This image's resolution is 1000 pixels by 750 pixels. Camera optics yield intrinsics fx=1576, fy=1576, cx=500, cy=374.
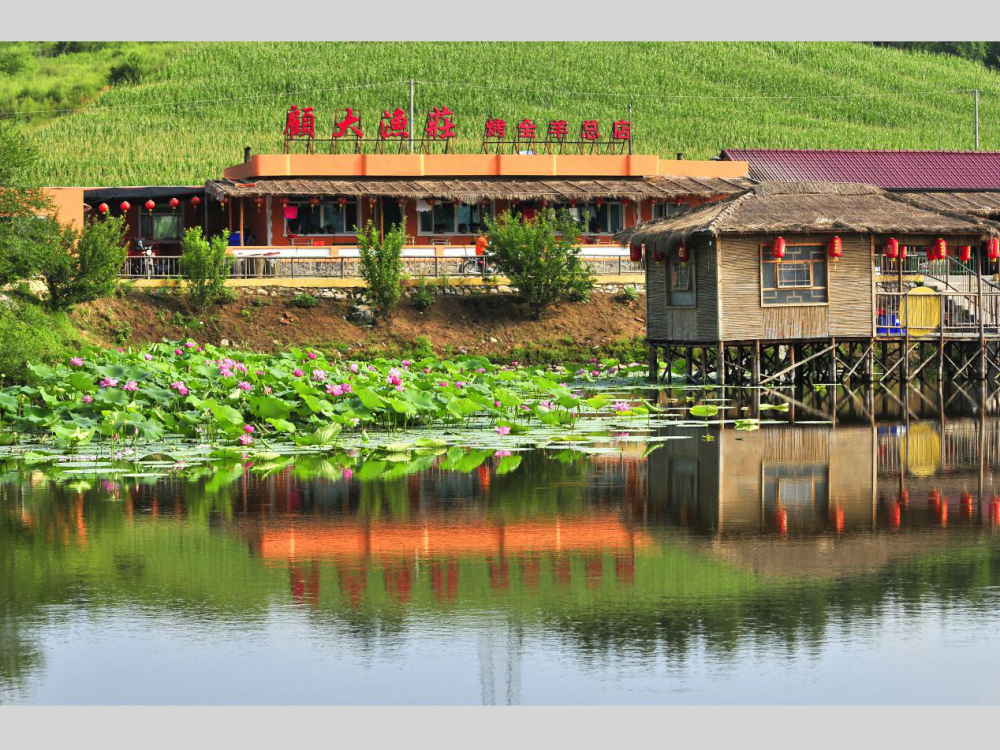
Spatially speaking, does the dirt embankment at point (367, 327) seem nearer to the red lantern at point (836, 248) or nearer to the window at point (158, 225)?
the red lantern at point (836, 248)

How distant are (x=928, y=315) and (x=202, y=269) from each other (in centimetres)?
1704

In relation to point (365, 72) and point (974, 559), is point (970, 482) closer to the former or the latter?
point (974, 559)

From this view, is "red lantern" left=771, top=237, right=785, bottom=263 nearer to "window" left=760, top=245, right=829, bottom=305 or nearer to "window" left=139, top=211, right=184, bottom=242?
"window" left=760, top=245, right=829, bottom=305

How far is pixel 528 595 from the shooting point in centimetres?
1176

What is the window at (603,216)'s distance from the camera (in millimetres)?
47906

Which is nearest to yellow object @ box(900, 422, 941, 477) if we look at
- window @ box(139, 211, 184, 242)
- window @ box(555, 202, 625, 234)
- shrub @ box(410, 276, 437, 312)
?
shrub @ box(410, 276, 437, 312)

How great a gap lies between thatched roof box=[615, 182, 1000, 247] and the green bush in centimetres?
1202

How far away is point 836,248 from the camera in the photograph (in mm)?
30984

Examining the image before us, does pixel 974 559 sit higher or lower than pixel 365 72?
lower

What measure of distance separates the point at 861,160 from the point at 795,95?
136 ft

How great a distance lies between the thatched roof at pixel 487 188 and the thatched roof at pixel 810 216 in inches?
404

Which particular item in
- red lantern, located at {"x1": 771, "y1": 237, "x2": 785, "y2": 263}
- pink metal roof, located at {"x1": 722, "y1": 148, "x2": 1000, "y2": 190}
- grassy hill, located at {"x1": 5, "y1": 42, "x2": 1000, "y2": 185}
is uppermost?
grassy hill, located at {"x1": 5, "y1": 42, "x2": 1000, "y2": 185}

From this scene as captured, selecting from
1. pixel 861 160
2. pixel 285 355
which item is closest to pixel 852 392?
pixel 285 355

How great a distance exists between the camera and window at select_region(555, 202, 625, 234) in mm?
47906
